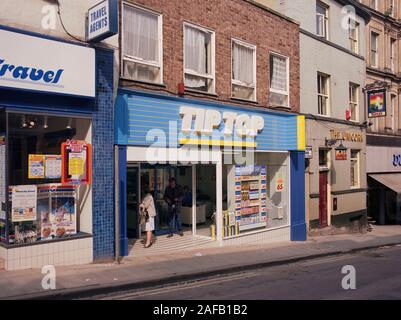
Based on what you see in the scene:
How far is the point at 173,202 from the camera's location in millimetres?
12844

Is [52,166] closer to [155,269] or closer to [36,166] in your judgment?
[36,166]

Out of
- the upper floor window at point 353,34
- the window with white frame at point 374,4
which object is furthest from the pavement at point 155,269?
the window with white frame at point 374,4

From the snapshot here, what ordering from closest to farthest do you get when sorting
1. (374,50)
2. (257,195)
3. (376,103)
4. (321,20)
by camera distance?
(257,195), (321,20), (376,103), (374,50)

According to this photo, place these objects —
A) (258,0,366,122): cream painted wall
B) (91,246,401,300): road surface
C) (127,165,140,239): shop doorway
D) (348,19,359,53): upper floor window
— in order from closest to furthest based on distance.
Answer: (91,246,401,300): road surface < (127,165,140,239): shop doorway < (258,0,366,122): cream painted wall < (348,19,359,53): upper floor window

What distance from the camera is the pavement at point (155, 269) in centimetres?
761

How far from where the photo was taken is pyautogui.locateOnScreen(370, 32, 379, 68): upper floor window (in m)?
24.0

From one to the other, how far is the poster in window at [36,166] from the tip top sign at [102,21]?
2.75m

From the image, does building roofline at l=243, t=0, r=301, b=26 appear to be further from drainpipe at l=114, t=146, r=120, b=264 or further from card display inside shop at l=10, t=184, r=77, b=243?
card display inside shop at l=10, t=184, r=77, b=243

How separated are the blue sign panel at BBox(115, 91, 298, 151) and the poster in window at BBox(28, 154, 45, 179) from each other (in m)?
1.84

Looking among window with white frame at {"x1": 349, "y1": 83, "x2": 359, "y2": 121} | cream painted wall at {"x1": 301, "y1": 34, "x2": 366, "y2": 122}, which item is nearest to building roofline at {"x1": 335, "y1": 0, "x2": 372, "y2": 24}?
cream painted wall at {"x1": 301, "y1": 34, "x2": 366, "y2": 122}

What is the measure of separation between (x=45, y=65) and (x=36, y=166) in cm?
206

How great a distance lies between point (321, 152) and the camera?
18422mm

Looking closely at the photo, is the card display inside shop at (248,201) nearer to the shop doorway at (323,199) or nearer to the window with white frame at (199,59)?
the window with white frame at (199,59)

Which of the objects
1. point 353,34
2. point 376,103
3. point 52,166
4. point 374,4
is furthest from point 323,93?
point 52,166
